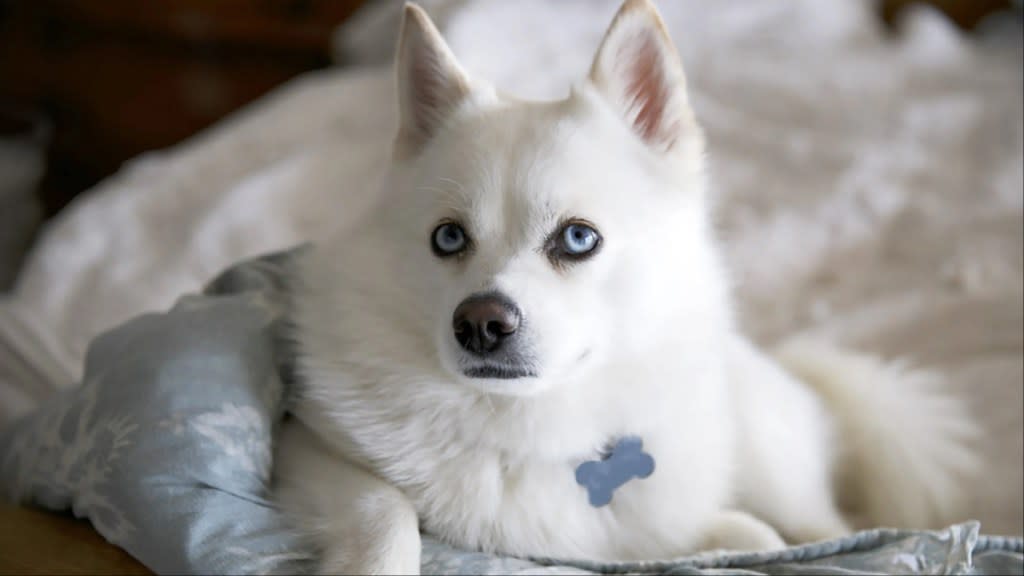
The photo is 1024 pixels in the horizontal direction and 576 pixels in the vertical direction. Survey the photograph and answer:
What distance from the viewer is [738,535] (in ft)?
4.13

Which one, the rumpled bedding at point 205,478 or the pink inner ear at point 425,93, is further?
the pink inner ear at point 425,93

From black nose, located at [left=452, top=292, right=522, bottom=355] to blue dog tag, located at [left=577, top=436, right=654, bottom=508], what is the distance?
0.26m

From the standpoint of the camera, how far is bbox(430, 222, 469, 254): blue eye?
1157 millimetres

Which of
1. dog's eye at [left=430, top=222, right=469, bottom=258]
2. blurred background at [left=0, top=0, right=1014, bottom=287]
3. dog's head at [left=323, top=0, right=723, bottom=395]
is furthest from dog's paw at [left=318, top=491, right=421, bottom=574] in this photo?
blurred background at [left=0, top=0, right=1014, bottom=287]

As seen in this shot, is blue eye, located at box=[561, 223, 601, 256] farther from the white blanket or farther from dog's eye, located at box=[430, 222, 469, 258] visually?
the white blanket

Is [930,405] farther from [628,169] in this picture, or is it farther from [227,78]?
[227,78]

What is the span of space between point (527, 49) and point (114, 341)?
1673mm

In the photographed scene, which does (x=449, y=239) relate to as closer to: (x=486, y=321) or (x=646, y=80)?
(x=486, y=321)

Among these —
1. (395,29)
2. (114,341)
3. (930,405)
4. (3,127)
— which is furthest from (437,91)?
(3,127)

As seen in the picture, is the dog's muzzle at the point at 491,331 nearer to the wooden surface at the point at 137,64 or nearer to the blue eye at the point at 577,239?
the blue eye at the point at 577,239

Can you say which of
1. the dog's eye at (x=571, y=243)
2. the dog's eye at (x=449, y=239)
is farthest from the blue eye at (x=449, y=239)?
the dog's eye at (x=571, y=243)

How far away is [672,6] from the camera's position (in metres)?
2.75

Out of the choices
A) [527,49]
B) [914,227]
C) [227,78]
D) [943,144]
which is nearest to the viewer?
[914,227]

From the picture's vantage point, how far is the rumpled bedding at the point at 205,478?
3.25 feet
